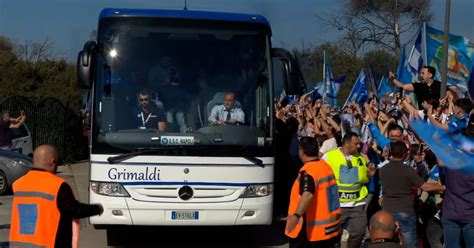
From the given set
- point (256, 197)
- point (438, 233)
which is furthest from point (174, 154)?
point (438, 233)

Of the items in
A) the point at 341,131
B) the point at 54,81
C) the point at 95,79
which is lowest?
the point at 54,81

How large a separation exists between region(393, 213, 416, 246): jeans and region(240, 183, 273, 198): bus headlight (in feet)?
7.40

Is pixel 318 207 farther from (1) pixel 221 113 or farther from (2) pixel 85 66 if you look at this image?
(2) pixel 85 66

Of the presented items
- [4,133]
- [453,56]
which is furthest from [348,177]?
[4,133]

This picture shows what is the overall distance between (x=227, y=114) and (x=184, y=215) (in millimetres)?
1387

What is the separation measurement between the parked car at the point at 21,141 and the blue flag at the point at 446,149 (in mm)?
16778

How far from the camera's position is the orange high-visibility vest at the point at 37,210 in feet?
20.8

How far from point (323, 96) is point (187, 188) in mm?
13524

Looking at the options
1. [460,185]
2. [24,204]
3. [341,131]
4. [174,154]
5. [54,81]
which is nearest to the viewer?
[24,204]

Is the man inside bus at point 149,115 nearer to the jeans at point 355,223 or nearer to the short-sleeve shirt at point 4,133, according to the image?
the jeans at point 355,223

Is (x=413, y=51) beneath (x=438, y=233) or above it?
above

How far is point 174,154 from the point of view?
10.0m

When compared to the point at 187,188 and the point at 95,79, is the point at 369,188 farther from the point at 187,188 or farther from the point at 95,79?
the point at 95,79

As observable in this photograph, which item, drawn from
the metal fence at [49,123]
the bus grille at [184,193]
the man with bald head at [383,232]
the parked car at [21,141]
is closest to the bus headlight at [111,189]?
the bus grille at [184,193]
